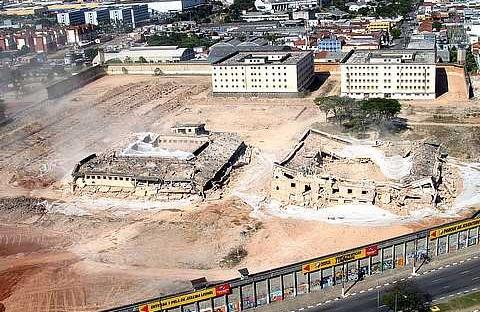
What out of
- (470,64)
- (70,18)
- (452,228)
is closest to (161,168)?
(452,228)

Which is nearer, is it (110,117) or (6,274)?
(6,274)

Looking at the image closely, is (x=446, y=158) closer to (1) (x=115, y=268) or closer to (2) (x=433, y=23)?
(1) (x=115, y=268)

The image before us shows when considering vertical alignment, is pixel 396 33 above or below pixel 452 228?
above

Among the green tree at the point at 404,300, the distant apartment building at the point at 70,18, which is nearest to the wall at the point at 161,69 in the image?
the distant apartment building at the point at 70,18

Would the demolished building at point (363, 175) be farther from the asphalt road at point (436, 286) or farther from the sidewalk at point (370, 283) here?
the asphalt road at point (436, 286)

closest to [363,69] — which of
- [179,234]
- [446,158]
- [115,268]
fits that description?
[446,158]

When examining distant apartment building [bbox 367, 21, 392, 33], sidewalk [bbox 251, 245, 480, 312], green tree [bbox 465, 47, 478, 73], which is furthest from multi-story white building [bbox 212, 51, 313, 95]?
sidewalk [bbox 251, 245, 480, 312]

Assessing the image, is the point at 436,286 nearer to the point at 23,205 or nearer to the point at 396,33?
the point at 23,205
